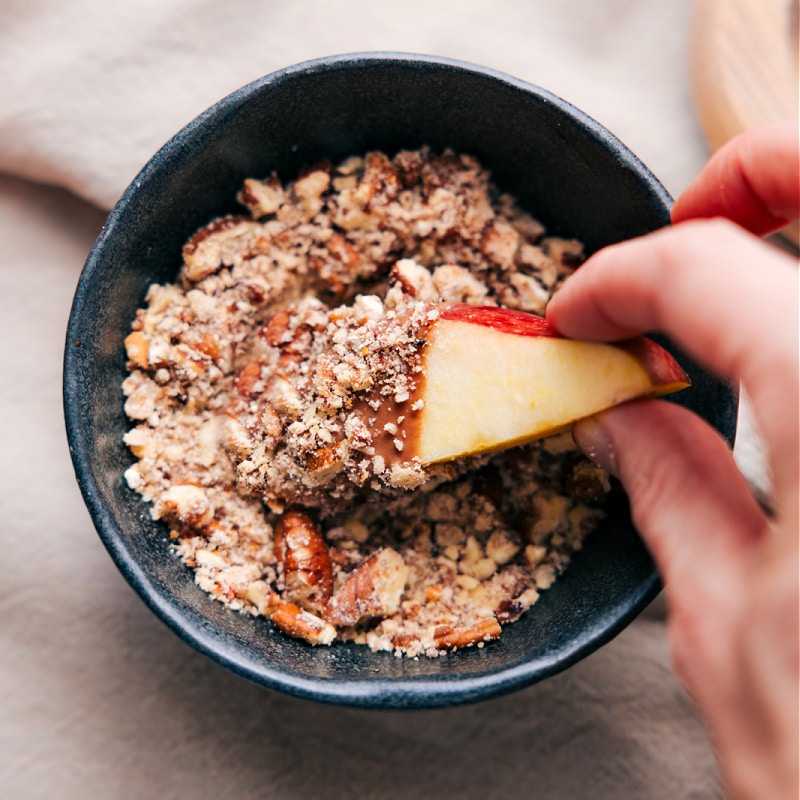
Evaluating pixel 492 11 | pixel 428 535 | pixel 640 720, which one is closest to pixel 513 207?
pixel 492 11

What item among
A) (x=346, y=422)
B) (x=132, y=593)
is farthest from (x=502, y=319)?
(x=132, y=593)

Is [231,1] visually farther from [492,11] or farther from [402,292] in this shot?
[402,292]

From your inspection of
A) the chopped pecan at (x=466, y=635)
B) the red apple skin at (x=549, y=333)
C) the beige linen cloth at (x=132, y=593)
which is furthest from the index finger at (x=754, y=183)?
the chopped pecan at (x=466, y=635)

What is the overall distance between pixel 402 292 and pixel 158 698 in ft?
2.24

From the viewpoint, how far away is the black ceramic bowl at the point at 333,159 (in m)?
0.81

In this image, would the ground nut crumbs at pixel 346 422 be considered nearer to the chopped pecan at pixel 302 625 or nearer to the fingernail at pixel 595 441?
the chopped pecan at pixel 302 625

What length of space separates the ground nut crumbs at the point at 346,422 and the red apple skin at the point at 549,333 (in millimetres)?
49

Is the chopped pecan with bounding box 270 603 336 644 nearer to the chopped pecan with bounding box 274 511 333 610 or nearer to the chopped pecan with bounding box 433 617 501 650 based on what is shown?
the chopped pecan with bounding box 274 511 333 610

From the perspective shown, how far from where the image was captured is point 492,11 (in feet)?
3.76

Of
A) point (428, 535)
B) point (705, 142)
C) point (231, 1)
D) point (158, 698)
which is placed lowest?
point (158, 698)

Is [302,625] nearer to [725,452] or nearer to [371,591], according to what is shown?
[371,591]

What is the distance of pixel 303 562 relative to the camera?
895 millimetres

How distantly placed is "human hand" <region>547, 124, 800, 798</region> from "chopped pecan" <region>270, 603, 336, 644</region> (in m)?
0.37

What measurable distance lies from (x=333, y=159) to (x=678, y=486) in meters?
0.60
